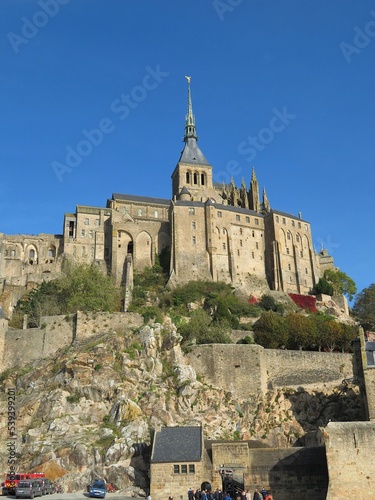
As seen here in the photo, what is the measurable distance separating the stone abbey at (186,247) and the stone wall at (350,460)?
137 feet

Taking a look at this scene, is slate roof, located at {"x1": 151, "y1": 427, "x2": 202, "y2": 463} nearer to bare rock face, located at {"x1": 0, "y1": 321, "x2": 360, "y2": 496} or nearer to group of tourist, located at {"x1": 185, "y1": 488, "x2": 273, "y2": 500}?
group of tourist, located at {"x1": 185, "y1": 488, "x2": 273, "y2": 500}

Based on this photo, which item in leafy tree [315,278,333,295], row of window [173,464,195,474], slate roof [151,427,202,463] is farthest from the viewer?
leafy tree [315,278,333,295]

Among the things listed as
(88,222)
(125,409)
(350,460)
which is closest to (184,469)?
(350,460)

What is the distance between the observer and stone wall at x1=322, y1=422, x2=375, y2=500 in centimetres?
2923

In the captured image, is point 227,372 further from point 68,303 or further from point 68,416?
point 68,303

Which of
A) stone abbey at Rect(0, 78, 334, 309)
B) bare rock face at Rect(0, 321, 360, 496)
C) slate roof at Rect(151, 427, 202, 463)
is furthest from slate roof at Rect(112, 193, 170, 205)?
slate roof at Rect(151, 427, 202, 463)

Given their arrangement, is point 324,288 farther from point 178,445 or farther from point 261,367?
point 178,445

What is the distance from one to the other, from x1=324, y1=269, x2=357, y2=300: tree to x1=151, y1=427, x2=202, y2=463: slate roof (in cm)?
4833

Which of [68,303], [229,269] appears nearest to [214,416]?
[68,303]

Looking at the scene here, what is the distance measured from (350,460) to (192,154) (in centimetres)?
7293

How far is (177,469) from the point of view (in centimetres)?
3322

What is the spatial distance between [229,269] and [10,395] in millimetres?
35209

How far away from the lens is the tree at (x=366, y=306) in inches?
2657

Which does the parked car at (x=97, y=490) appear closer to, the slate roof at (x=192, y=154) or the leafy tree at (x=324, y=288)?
the leafy tree at (x=324, y=288)
